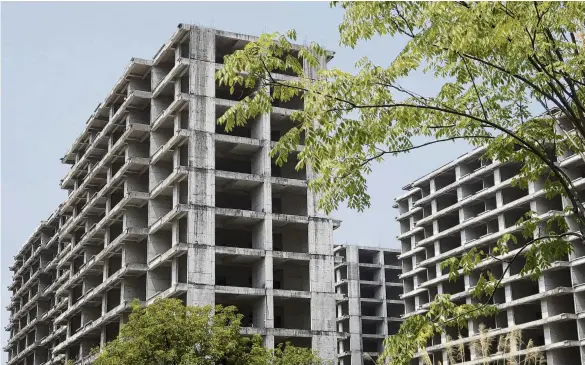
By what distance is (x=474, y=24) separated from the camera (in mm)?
11836

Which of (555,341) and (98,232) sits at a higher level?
(98,232)

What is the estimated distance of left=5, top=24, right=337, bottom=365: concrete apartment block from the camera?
5412cm

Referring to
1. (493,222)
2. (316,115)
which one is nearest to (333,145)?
(316,115)

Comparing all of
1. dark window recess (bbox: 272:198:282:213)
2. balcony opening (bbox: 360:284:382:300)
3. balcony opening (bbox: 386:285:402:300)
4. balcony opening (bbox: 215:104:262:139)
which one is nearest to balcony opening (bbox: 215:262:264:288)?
dark window recess (bbox: 272:198:282:213)

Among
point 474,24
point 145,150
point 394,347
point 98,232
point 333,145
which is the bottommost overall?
point 394,347

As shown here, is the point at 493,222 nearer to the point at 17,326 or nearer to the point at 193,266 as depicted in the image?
the point at 193,266

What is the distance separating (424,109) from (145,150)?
176 feet

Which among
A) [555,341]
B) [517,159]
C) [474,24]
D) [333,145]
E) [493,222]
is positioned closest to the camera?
[474,24]

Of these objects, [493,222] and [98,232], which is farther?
[493,222]

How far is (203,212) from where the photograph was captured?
177 ft

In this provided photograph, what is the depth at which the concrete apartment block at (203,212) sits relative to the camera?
54.1 metres

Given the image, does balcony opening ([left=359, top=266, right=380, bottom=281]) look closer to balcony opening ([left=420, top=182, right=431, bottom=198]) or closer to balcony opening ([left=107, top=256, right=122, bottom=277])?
balcony opening ([left=420, top=182, right=431, bottom=198])

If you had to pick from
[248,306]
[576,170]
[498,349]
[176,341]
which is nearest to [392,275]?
[576,170]

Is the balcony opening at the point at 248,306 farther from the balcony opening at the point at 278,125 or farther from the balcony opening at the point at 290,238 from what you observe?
the balcony opening at the point at 278,125
